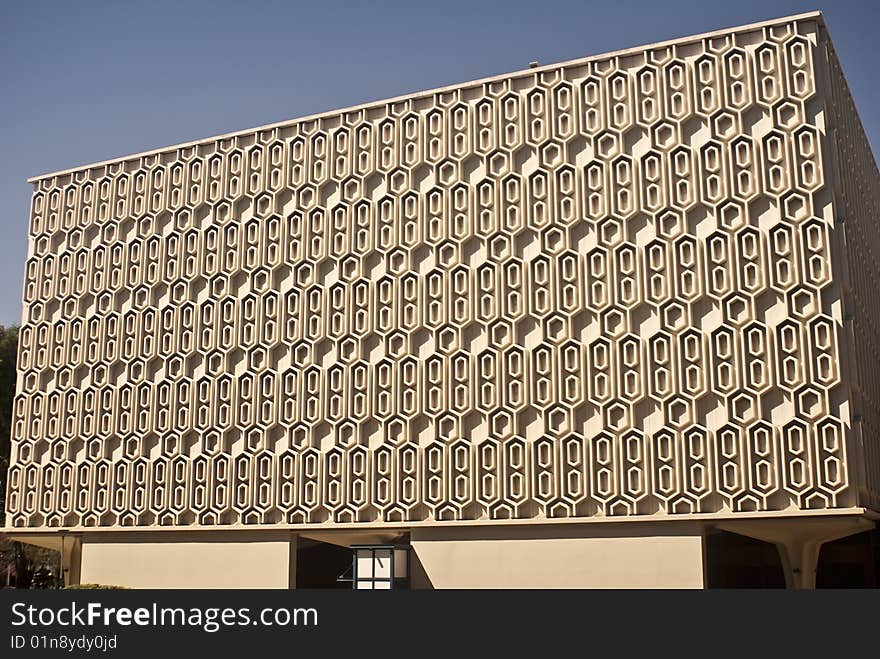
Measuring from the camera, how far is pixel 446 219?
1966 cm

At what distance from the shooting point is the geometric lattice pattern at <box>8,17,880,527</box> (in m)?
17.0

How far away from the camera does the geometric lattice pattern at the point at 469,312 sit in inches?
669

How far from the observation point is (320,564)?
22.8 meters

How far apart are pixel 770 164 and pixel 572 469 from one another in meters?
6.05

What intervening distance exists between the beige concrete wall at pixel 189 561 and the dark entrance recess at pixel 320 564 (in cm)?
168

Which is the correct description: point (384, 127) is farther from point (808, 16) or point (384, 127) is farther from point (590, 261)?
point (808, 16)

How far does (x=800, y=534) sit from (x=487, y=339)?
622cm

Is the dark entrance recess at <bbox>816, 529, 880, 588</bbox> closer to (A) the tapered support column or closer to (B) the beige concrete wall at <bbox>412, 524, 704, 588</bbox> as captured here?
(A) the tapered support column

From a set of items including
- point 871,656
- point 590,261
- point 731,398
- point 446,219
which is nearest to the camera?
point 871,656

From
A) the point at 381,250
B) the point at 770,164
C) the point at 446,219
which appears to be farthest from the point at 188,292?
the point at 770,164

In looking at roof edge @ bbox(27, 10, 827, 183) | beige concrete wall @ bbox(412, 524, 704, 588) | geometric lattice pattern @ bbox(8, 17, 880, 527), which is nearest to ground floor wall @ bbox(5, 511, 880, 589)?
beige concrete wall @ bbox(412, 524, 704, 588)

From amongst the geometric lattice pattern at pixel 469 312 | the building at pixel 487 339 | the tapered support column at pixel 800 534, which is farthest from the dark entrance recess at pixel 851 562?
the geometric lattice pattern at pixel 469 312

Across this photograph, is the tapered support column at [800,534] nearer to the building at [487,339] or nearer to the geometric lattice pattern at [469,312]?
the building at [487,339]

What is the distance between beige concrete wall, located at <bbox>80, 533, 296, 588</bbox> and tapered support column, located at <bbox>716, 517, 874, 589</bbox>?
26.5 feet
